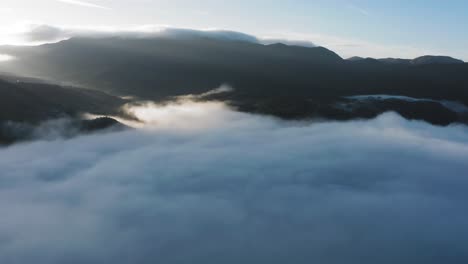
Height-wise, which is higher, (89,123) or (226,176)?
(89,123)

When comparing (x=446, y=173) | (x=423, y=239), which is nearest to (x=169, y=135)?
(x=423, y=239)

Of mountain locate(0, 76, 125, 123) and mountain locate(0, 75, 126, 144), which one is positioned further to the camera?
mountain locate(0, 76, 125, 123)

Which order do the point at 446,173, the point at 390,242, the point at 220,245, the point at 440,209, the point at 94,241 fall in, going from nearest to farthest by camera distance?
the point at 94,241 → the point at 220,245 → the point at 390,242 → the point at 440,209 → the point at 446,173

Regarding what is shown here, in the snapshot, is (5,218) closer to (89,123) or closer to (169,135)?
(89,123)

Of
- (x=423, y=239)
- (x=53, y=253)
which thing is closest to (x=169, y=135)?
(x=53, y=253)

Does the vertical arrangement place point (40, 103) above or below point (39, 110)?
above

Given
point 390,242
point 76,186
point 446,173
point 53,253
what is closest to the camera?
point 53,253

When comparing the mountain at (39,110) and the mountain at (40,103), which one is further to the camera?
the mountain at (40,103)

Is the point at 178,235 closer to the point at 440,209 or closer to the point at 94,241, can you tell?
the point at 94,241

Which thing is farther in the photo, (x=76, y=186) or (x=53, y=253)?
(x=76, y=186)

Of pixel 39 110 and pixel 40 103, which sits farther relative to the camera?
pixel 40 103
